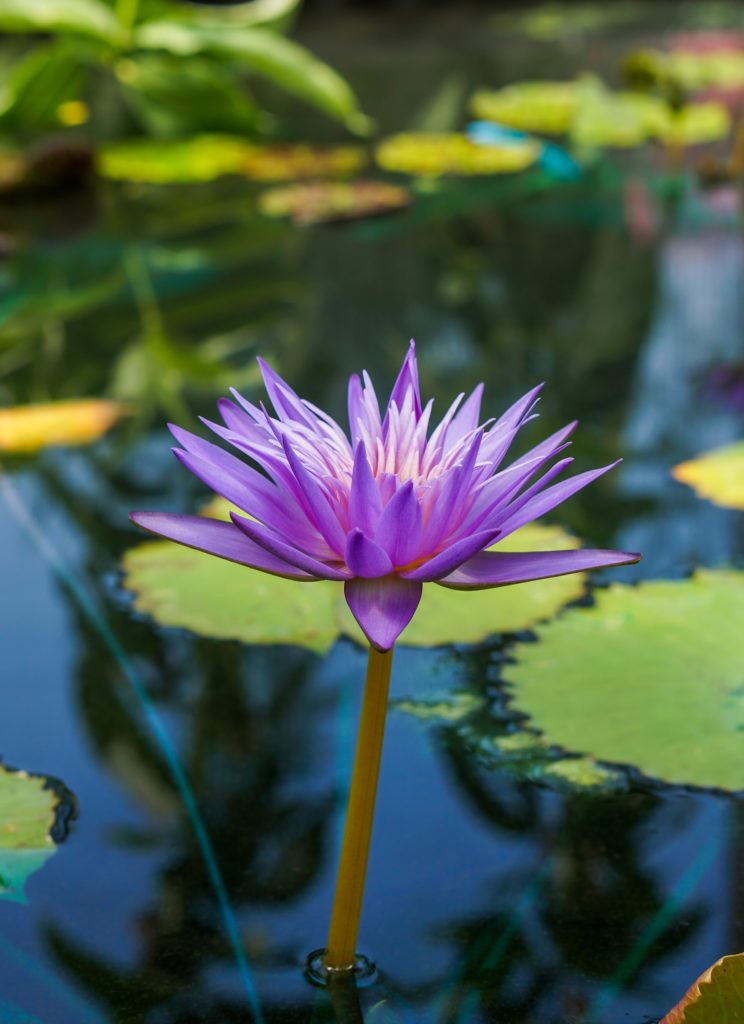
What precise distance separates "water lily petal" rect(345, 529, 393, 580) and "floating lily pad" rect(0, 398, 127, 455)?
1225mm

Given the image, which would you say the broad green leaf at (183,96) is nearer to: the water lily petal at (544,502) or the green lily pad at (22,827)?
the green lily pad at (22,827)

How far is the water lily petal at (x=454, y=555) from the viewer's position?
612 mm

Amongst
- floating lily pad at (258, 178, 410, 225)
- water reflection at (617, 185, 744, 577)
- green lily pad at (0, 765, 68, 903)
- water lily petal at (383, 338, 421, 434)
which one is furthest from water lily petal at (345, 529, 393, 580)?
floating lily pad at (258, 178, 410, 225)

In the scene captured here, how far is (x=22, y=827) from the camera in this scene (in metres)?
0.89

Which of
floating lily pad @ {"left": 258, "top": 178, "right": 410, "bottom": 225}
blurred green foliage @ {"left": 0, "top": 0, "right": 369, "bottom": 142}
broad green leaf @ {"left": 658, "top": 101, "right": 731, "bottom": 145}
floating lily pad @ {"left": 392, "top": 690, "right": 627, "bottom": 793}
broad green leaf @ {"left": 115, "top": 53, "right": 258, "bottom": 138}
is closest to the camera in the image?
floating lily pad @ {"left": 392, "top": 690, "right": 627, "bottom": 793}

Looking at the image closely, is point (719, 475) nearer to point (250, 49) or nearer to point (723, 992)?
point (723, 992)

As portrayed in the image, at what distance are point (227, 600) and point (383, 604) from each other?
645 millimetres

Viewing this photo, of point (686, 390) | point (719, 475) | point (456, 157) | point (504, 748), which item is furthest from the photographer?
point (456, 157)

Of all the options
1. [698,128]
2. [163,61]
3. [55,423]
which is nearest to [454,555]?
[55,423]

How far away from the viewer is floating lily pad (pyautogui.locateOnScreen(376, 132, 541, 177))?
11.7 ft

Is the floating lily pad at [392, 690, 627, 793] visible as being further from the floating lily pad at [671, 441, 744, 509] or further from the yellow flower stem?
the floating lily pad at [671, 441, 744, 509]

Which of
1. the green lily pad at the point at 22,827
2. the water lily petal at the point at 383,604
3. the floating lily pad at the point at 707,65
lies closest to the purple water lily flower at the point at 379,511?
the water lily petal at the point at 383,604

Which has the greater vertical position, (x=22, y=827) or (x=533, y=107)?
(x=533, y=107)

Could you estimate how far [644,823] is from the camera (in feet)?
3.05
